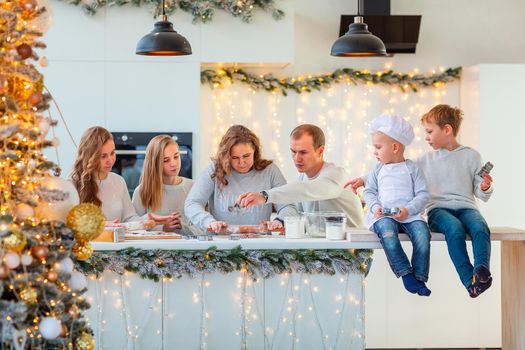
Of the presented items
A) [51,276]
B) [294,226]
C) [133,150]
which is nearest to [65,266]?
[51,276]

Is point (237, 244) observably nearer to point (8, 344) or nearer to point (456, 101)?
point (8, 344)

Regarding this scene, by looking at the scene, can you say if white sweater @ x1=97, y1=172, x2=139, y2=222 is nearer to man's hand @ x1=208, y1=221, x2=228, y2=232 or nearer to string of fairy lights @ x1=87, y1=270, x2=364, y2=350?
man's hand @ x1=208, y1=221, x2=228, y2=232

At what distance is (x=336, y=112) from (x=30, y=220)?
4.53 meters

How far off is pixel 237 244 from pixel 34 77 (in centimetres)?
151

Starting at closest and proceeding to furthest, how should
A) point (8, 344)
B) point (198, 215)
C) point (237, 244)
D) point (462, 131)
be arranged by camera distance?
point (8, 344) < point (237, 244) < point (198, 215) < point (462, 131)

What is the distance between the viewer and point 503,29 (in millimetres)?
7258

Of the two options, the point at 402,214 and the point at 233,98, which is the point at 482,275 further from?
the point at 233,98

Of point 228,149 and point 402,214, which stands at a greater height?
point 228,149

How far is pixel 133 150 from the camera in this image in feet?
20.9

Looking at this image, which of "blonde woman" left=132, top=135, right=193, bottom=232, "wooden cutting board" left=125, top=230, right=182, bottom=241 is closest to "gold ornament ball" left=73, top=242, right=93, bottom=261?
"wooden cutting board" left=125, top=230, right=182, bottom=241

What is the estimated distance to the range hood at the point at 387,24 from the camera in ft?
22.1

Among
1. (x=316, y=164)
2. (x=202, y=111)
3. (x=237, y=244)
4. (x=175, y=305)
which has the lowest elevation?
(x=175, y=305)

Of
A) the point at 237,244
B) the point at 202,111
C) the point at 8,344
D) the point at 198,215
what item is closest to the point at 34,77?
the point at 8,344

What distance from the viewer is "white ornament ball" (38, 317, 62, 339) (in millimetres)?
2805
